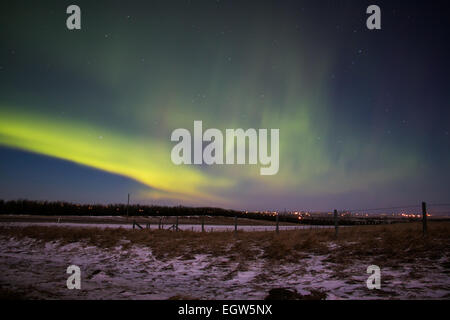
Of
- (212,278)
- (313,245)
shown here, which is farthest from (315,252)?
(212,278)

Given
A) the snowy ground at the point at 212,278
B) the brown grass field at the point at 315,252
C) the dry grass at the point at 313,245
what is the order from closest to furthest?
the snowy ground at the point at 212,278, the brown grass field at the point at 315,252, the dry grass at the point at 313,245

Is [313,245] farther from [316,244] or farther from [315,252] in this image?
[315,252]

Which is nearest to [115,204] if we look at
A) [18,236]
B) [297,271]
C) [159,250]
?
[18,236]

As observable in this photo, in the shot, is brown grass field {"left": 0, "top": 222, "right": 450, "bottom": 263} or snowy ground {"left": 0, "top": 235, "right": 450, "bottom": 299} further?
brown grass field {"left": 0, "top": 222, "right": 450, "bottom": 263}

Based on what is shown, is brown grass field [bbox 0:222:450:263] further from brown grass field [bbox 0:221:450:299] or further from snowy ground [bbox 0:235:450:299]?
snowy ground [bbox 0:235:450:299]

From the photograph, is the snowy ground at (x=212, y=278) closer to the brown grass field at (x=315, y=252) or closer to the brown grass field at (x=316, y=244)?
the brown grass field at (x=315, y=252)

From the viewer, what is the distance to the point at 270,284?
902 cm

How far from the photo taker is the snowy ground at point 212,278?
739cm

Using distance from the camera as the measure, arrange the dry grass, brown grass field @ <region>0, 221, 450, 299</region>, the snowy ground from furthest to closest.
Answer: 1. the dry grass
2. brown grass field @ <region>0, 221, 450, 299</region>
3. the snowy ground

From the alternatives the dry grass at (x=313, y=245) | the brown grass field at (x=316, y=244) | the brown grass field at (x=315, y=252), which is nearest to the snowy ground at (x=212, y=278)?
the brown grass field at (x=315, y=252)

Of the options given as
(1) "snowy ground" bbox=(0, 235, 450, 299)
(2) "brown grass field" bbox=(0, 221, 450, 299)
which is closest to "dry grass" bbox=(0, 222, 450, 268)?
(2) "brown grass field" bbox=(0, 221, 450, 299)

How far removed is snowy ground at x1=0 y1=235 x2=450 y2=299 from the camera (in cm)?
739
